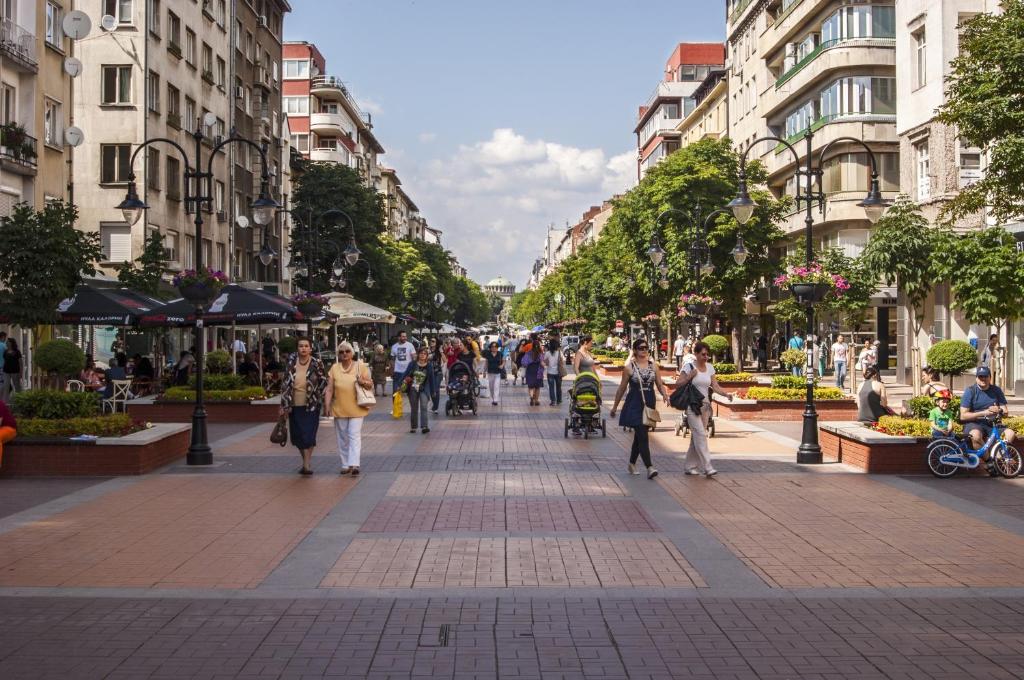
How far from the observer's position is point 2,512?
1171 centimetres

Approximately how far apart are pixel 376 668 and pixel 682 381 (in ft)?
30.6

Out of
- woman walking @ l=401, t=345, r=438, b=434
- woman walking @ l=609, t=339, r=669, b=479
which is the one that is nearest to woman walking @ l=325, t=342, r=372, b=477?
woman walking @ l=609, t=339, r=669, b=479

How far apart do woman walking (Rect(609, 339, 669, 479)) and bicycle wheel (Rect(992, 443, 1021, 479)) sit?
14.1 ft

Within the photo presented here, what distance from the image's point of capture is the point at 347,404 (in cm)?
1470

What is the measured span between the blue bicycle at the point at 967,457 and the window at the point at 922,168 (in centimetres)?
2176

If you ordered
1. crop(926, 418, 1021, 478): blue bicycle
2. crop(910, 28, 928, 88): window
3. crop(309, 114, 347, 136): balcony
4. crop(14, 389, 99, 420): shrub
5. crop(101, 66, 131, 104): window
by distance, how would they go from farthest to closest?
1. crop(309, 114, 347, 136): balcony
2. crop(101, 66, 131, 104): window
3. crop(910, 28, 928, 88): window
4. crop(14, 389, 99, 420): shrub
5. crop(926, 418, 1021, 478): blue bicycle

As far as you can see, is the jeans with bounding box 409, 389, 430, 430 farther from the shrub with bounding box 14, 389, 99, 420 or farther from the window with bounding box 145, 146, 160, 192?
the window with bounding box 145, 146, 160, 192

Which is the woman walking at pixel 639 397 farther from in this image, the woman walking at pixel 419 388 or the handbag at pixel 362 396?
the woman walking at pixel 419 388

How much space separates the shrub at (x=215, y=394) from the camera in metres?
23.6

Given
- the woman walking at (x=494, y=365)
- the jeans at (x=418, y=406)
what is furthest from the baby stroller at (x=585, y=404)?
the woman walking at (x=494, y=365)

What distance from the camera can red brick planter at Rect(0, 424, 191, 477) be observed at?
1462cm

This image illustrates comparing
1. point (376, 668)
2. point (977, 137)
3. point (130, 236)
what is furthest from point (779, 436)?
point (130, 236)

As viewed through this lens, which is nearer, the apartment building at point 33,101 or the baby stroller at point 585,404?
the baby stroller at point 585,404

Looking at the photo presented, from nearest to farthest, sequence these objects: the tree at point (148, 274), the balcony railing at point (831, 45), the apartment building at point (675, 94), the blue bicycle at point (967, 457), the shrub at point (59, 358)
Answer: the blue bicycle at point (967, 457) → the shrub at point (59, 358) → the tree at point (148, 274) → the balcony railing at point (831, 45) → the apartment building at point (675, 94)
